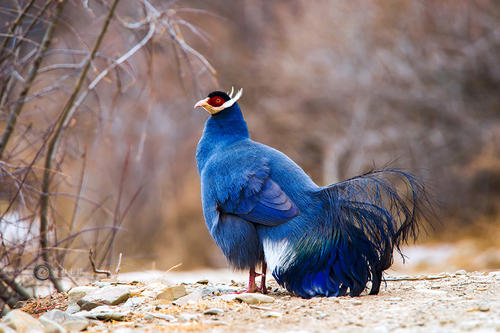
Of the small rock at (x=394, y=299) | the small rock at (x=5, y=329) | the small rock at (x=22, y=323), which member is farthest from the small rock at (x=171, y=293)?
the small rock at (x=394, y=299)

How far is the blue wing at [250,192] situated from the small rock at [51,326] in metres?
1.53

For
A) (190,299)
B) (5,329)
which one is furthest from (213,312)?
(5,329)

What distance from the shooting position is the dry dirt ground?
320 centimetres

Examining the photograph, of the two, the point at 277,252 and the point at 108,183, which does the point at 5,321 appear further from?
the point at 108,183

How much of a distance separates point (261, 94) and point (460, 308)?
13212mm

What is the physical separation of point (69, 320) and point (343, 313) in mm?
1672

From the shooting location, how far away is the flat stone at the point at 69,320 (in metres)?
3.47

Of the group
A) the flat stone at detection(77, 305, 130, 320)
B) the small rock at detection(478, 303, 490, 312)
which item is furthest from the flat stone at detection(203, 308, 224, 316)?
the small rock at detection(478, 303, 490, 312)

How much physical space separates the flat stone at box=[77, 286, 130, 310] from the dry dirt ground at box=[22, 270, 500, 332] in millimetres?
223

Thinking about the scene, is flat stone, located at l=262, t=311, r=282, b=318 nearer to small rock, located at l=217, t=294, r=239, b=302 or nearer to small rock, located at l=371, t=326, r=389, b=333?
small rock, located at l=217, t=294, r=239, b=302

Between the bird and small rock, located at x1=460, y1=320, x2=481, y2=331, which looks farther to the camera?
the bird

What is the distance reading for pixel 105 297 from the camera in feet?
14.0

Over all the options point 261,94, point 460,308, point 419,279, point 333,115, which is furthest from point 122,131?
point 460,308

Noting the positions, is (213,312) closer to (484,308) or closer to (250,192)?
(250,192)
